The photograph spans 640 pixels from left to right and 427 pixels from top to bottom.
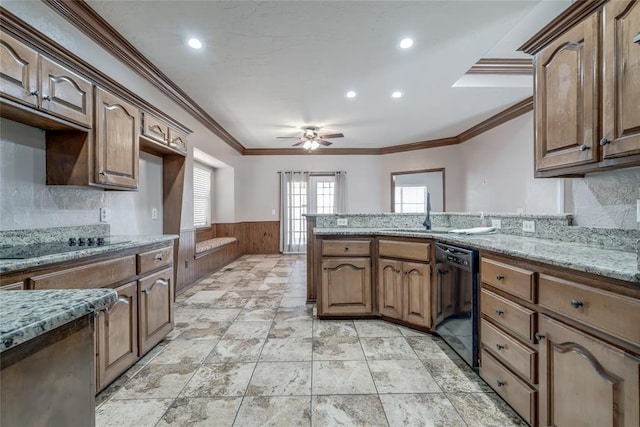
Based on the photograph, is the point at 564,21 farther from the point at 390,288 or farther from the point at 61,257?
the point at 61,257

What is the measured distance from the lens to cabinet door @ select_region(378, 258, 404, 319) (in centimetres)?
266

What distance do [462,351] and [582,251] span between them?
3.35ft

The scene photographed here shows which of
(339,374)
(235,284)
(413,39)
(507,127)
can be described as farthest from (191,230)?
(507,127)

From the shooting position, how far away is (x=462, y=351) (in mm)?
2041

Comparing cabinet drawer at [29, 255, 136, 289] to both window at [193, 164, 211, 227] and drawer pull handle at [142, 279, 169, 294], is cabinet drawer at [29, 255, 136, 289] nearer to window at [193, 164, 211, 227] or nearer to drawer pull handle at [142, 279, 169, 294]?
drawer pull handle at [142, 279, 169, 294]

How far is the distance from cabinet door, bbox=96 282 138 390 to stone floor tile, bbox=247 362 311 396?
32.9 inches

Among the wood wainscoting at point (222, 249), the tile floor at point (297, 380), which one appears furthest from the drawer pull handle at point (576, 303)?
the wood wainscoting at point (222, 249)

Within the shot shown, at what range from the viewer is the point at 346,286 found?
285 centimetres

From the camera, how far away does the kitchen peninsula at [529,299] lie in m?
1.03

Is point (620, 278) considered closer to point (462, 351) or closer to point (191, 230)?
point (462, 351)

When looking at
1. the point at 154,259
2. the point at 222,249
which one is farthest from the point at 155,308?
the point at 222,249

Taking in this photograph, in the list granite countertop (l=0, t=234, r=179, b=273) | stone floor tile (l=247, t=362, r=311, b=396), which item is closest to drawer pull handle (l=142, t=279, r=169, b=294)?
granite countertop (l=0, t=234, r=179, b=273)

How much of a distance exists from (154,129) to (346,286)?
2.37 meters

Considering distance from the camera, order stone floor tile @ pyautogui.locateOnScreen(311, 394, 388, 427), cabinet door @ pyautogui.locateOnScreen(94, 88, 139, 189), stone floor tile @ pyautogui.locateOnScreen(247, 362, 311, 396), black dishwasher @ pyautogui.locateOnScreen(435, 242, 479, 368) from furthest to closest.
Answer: cabinet door @ pyautogui.locateOnScreen(94, 88, 139, 189) < black dishwasher @ pyautogui.locateOnScreen(435, 242, 479, 368) < stone floor tile @ pyautogui.locateOnScreen(247, 362, 311, 396) < stone floor tile @ pyautogui.locateOnScreen(311, 394, 388, 427)
